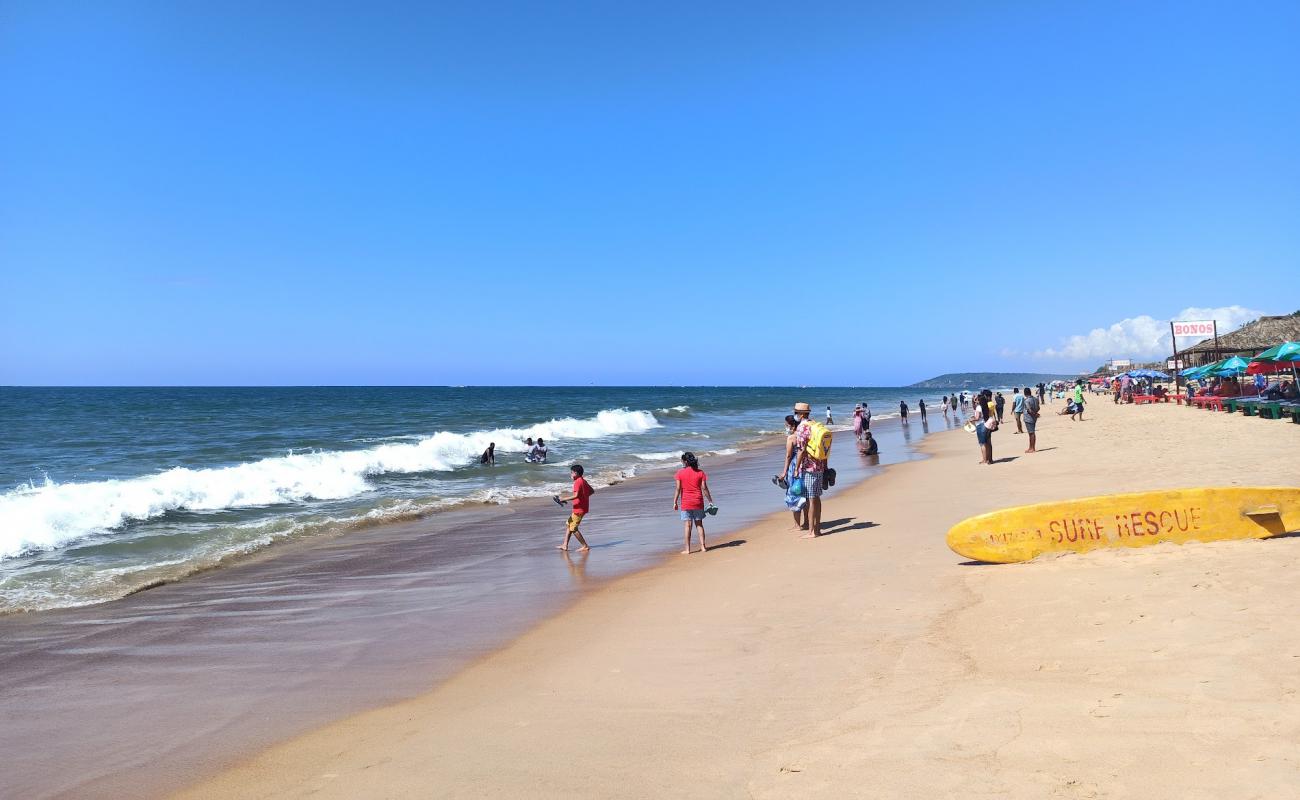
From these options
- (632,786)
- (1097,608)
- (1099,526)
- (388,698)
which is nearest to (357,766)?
(388,698)

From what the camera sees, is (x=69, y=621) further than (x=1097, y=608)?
Yes

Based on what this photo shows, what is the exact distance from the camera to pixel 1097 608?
5414 millimetres

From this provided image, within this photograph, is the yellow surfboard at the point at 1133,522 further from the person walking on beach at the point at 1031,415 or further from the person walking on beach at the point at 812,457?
the person walking on beach at the point at 1031,415

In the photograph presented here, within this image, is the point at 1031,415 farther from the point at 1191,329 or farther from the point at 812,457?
the point at 1191,329

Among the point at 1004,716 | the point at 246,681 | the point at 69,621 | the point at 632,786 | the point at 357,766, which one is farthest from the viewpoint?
the point at 69,621

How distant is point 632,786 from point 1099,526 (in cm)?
571

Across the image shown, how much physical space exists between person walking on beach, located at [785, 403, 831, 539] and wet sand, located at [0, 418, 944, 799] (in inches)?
66.0

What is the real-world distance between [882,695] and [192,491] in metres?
16.8

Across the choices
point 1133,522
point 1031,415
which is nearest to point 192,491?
point 1133,522

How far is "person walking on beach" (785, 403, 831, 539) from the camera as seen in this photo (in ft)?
31.6

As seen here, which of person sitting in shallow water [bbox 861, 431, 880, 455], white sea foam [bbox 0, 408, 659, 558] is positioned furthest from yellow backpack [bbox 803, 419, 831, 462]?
person sitting in shallow water [bbox 861, 431, 880, 455]

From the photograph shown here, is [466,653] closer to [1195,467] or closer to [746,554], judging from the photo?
[746,554]

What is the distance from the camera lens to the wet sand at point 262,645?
4.68m

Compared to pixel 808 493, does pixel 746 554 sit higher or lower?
lower
